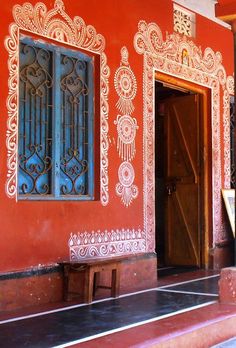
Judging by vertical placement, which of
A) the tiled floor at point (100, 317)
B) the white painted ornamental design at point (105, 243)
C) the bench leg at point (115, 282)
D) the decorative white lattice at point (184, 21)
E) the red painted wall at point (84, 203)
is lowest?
the tiled floor at point (100, 317)

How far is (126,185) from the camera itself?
19.3 ft

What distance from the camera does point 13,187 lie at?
4.66 m

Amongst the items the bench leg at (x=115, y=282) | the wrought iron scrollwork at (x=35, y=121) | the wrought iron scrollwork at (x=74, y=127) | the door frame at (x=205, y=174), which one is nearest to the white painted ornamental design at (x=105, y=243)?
the bench leg at (x=115, y=282)

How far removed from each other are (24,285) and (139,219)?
179 centimetres

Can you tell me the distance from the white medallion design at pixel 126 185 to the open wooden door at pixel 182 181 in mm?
1661

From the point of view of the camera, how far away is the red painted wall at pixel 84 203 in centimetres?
461

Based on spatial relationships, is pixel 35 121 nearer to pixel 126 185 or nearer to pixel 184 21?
pixel 126 185

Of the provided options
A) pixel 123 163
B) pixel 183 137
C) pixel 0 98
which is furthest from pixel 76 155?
pixel 183 137

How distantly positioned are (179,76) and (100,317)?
11.8 ft

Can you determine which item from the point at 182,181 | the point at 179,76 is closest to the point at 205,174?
the point at 182,181

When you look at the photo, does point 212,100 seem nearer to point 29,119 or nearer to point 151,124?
point 151,124

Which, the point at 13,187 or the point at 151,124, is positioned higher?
the point at 151,124

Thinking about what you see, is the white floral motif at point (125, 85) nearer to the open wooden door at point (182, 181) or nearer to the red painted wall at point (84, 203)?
the red painted wall at point (84, 203)

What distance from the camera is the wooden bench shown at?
189 inches
